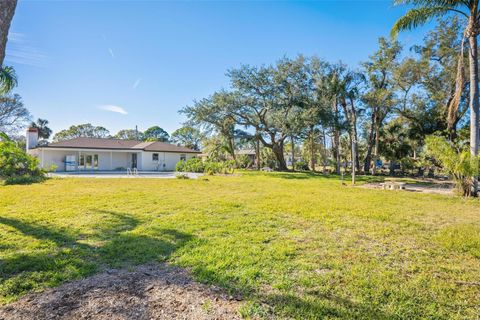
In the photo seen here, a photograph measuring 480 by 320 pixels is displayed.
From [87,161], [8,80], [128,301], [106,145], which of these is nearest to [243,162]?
[106,145]

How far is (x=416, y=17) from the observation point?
10.1m

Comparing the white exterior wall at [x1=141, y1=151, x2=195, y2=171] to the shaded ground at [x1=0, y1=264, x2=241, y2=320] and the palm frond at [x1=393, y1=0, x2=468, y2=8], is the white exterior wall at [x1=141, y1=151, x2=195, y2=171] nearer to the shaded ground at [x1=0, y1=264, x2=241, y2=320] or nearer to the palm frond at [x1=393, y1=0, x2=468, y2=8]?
the palm frond at [x1=393, y1=0, x2=468, y2=8]

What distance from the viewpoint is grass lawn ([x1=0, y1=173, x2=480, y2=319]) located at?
2500 mm

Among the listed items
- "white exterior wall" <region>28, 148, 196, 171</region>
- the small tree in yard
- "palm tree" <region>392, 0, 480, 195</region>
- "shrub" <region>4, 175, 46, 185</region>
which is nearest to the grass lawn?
the small tree in yard

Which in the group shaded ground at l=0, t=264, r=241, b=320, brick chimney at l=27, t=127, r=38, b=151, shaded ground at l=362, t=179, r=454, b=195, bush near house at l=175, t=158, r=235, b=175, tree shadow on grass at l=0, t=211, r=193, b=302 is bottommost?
shaded ground at l=0, t=264, r=241, b=320

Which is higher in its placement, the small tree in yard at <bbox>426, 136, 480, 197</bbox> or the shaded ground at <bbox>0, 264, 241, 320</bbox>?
the small tree in yard at <bbox>426, 136, 480, 197</bbox>

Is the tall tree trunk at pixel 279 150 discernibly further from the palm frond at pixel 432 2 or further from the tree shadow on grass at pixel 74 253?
the tree shadow on grass at pixel 74 253

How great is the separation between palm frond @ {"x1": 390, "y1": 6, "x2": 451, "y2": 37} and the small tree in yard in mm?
4942

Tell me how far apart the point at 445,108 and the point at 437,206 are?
16.1 meters

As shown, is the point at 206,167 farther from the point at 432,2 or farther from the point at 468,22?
the point at 468,22

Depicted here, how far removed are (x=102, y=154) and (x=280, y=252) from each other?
2776 cm

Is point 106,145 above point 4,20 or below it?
above

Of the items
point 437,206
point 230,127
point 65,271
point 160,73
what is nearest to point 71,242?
point 65,271

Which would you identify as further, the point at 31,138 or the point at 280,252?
the point at 31,138
